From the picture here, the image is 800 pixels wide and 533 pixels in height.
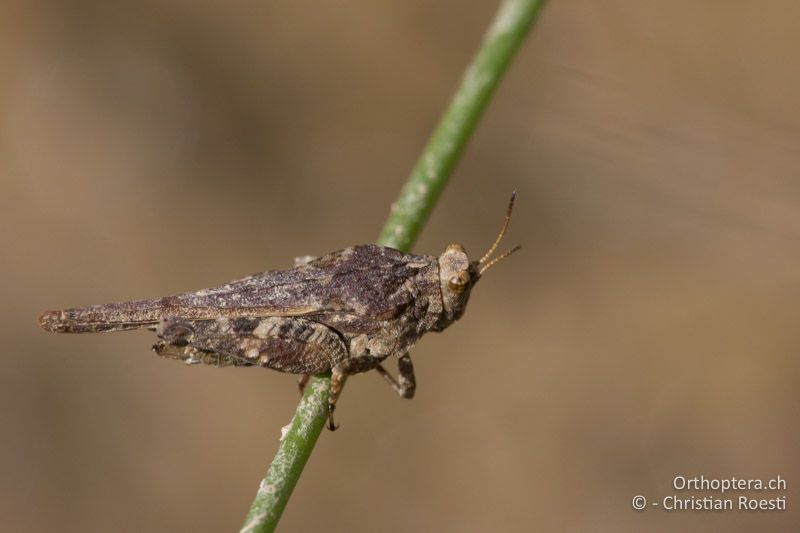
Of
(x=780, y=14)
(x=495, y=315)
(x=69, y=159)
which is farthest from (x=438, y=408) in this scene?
(x=780, y=14)

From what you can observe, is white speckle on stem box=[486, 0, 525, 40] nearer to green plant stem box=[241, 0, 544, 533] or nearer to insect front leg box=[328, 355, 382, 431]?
green plant stem box=[241, 0, 544, 533]

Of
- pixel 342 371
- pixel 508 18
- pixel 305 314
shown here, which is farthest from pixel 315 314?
pixel 508 18

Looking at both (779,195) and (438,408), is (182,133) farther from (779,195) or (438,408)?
(779,195)

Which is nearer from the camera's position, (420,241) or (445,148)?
(445,148)

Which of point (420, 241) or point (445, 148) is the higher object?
point (445, 148)

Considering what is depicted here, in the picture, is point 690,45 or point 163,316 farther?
point 690,45

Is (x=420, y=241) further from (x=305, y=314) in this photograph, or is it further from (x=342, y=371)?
(x=342, y=371)
